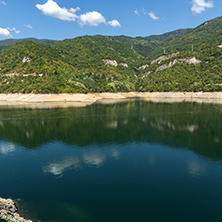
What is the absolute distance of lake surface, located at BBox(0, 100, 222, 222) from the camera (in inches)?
854

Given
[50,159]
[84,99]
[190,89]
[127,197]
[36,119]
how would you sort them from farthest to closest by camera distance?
[190,89]
[84,99]
[36,119]
[50,159]
[127,197]

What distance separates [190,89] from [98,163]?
570 ft

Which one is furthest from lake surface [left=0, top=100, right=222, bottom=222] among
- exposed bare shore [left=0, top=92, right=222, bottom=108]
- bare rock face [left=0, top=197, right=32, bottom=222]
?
exposed bare shore [left=0, top=92, right=222, bottom=108]

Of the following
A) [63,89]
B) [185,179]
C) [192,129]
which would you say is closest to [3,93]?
[63,89]

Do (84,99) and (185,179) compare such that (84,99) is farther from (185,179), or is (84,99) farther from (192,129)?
(185,179)

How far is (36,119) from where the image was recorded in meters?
76.4

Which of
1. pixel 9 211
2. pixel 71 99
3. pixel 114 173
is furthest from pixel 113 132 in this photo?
pixel 71 99

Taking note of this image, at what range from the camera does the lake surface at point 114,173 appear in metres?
21.7

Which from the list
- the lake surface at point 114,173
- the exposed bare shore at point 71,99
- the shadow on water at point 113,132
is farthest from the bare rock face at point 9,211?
the exposed bare shore at point 71,99

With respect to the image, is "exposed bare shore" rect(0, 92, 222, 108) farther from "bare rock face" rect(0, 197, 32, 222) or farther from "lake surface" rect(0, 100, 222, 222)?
"bare rock face" rect(0, 197, 32, 222)

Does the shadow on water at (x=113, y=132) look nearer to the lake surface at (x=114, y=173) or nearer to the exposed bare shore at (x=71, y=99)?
the lake surface at (x=114, y=173)

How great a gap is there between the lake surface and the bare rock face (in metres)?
1.21

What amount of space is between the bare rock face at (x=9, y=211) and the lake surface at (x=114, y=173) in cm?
121

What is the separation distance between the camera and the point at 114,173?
30969 millimetres
